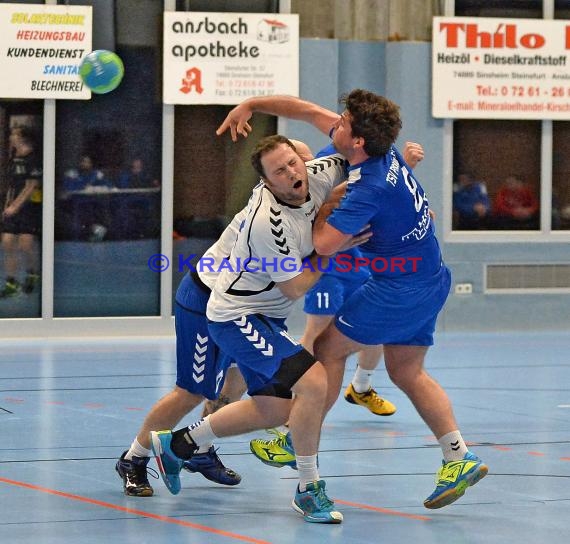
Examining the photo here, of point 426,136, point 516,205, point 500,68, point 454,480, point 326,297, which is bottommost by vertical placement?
point 454,480

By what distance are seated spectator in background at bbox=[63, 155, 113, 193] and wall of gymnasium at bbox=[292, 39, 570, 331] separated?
2.06 metres

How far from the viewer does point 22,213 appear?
44.7 feet

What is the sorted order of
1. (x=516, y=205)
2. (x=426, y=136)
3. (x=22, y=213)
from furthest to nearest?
(x=516, y=205), (x=426, y=136), (x=22, y=213)

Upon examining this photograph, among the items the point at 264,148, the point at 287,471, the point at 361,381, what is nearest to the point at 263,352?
the point at 264,148

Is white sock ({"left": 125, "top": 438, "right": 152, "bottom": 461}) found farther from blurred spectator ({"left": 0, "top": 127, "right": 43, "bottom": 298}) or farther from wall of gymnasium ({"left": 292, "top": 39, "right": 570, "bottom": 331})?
wall of gymnasium ({"left": 292, "top": 39, "right": 570, "bottom": 331})

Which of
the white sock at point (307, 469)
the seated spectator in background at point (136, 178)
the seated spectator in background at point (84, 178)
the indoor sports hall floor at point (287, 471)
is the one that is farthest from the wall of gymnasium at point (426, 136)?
the white sock at point (307, 469)

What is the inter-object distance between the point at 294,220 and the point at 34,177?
27.3ft

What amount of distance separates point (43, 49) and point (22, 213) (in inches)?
66.8

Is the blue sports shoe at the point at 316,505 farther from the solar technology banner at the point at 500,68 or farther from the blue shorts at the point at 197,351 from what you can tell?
the solar technology banner at the point at 500,68

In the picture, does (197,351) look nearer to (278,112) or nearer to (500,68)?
(278,112)

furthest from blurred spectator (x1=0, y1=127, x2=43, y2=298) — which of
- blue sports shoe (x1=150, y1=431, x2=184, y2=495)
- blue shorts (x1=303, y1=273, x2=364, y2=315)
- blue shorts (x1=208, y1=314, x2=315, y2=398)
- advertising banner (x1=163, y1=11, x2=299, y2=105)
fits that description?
blue shorts (x1=208, y1=314, x2=315, y2=398)

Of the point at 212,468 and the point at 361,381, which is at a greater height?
the point at 361,381

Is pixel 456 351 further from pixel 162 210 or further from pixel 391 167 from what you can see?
pixel 391 167

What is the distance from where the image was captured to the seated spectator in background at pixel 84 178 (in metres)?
13.8
